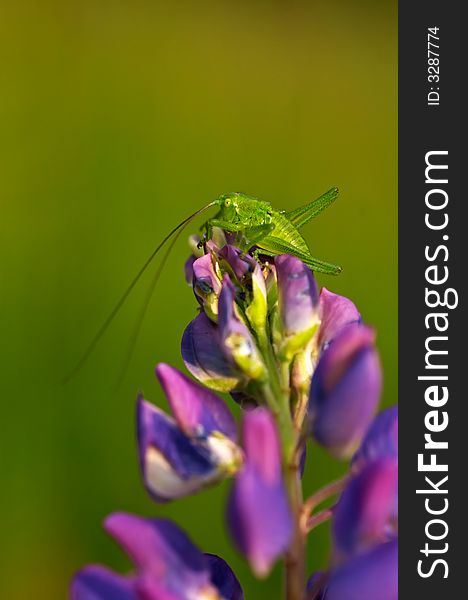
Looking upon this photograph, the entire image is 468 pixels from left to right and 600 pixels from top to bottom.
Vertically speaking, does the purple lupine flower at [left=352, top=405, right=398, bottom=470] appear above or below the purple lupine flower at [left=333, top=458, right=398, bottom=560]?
above

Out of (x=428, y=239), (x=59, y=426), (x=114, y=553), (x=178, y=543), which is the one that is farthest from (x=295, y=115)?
(x=178, y=543)

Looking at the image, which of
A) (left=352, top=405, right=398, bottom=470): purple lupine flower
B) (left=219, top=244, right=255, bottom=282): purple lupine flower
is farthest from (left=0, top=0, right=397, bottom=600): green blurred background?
(left=352, top=405, right=398, bottom=470): purple lupine flower

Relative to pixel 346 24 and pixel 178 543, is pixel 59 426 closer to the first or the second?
pixel 178 543

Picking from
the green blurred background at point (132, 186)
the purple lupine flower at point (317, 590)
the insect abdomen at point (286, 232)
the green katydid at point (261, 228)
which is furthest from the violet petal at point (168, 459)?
the green blurred background at point (132, 186)

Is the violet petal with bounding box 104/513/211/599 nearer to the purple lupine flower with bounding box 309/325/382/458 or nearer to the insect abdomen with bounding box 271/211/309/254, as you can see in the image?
the purple lupine flower with bounding box 309/325/382/458

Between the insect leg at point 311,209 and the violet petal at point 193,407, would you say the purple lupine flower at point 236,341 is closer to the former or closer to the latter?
the violet petal at point 193,407
